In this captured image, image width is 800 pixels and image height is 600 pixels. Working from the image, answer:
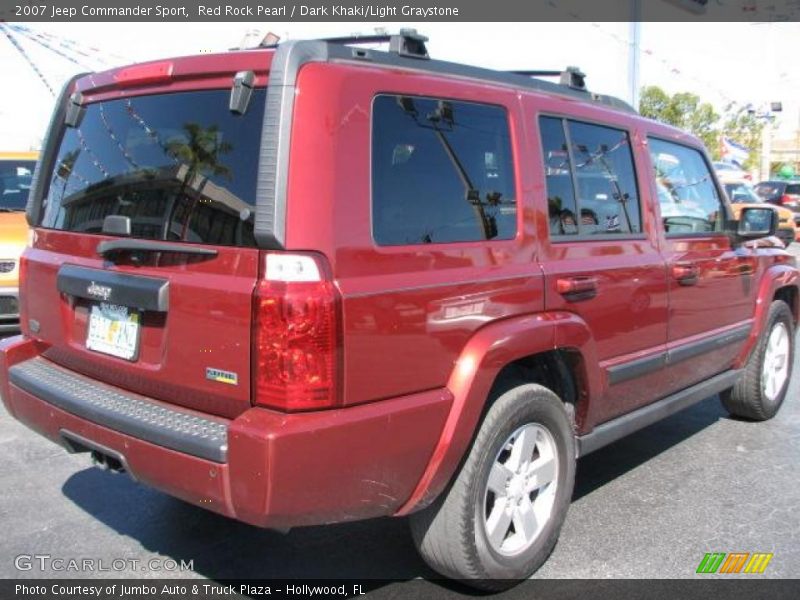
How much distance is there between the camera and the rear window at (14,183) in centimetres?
827

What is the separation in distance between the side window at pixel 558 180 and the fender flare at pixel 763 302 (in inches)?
86.5

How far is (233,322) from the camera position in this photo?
247 cm

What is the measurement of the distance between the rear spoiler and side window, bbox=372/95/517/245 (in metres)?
1.69

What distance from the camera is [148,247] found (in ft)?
8.73

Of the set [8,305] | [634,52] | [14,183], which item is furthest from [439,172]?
[634,52]

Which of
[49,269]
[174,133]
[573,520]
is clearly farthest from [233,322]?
[573,520]

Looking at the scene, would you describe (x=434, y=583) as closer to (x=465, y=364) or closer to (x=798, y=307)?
(x=465, y=364)

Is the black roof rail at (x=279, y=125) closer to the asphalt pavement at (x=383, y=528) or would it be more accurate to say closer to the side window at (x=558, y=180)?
the side window at (x=558, y=180)

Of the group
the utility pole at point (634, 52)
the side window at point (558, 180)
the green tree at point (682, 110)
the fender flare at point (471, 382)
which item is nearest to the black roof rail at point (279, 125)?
the fender flare at point (471, 382)

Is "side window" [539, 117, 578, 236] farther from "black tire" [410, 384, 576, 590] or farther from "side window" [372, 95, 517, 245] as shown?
"black tire" [410, 384, 576, 590]

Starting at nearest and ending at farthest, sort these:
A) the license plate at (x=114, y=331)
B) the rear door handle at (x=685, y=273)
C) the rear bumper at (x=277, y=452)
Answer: the rear bumper at (x=277, y=452), the license plate at (x=114, y=331), the rear door handle at (x=685, y=273)

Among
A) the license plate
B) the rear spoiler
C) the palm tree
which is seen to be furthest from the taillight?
the rear spoiler

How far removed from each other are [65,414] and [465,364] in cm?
159

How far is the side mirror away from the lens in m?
4.68
